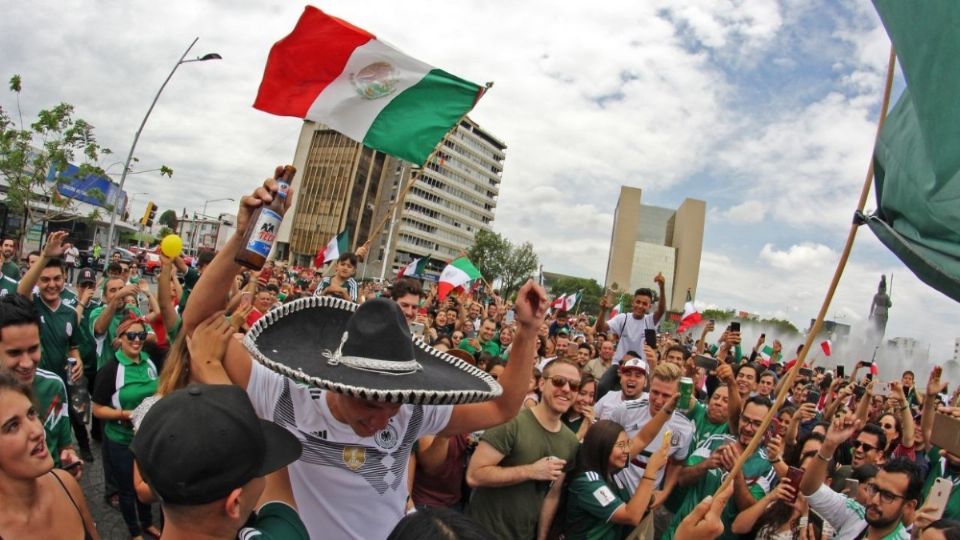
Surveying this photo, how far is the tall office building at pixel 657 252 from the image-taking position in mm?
114062

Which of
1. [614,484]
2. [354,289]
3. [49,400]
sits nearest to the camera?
[49,400]

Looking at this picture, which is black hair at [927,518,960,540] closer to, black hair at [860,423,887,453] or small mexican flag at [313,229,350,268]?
black hair at [860,423,887,453]

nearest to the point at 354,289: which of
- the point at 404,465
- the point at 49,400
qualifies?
the point at 49,400

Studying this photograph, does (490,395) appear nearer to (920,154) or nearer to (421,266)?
(920,154)

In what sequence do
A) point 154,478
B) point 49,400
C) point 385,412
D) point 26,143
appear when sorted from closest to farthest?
1. point 154,478
2. point 385,412
3. point 49,400
4. point 26,143

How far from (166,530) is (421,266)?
14.3 metres

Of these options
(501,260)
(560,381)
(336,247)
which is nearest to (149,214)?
(336,247)

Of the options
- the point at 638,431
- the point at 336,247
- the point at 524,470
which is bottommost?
the point at 524,470

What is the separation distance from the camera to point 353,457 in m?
2.03

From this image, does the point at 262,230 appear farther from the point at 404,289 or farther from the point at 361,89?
the point at 361,89

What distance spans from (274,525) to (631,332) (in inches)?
256

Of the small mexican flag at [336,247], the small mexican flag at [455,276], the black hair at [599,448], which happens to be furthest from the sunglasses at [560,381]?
the small mexican flag at [455,276]

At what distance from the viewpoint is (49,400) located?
294 centimetres

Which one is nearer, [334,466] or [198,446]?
[198,446]
